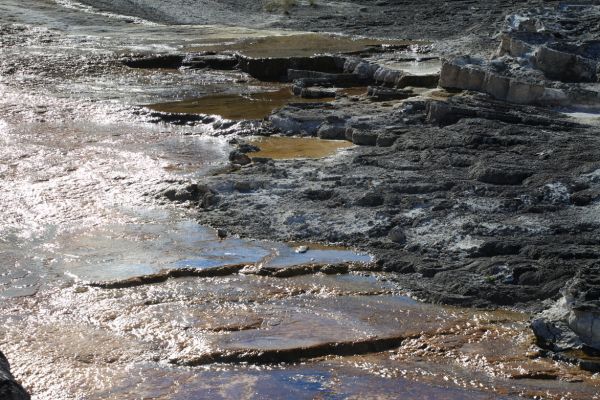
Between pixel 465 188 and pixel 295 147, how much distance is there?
2.93 metres

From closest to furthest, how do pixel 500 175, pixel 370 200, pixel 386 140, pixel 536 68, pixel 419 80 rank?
1. pixel 370 200
2. pixel 500 175
3. pixel 386 140
4. pixel 536 68
5. pixel 419 80

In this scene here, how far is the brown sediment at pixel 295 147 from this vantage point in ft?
32.7

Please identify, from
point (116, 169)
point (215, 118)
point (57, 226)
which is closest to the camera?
point (57, 226)

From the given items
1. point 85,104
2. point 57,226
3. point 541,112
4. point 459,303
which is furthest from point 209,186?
point 85,104

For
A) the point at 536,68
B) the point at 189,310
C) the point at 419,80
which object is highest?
the point at 536,68

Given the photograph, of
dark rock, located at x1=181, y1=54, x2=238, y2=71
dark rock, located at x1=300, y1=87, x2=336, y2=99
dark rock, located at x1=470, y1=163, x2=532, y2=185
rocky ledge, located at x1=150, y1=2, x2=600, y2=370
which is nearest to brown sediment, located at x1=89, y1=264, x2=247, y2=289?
rocky ledge, located at x1=150, y1=2, x2=600, y2=370

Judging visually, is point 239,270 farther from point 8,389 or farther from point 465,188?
point 8,389

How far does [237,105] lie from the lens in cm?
1338

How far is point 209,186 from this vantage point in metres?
8.55

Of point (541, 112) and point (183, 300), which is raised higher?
point (541, 112)

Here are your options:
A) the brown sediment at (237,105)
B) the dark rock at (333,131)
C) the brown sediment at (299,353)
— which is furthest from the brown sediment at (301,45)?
the brown sediment at (299,353)

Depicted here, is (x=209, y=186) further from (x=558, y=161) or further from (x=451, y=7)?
(x=451, y=7)

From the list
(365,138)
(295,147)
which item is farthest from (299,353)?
(295,147)

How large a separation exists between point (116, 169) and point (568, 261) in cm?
499
